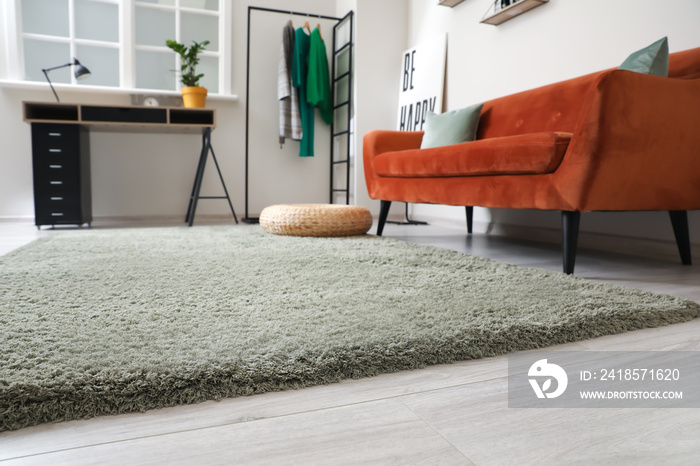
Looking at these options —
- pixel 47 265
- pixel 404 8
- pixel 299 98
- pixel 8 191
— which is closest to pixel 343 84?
pixel 299 98

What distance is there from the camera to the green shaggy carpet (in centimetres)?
65

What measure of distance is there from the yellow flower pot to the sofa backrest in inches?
80.0

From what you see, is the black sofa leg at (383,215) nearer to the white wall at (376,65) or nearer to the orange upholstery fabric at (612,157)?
the orange upholstery fabric at (612,157)

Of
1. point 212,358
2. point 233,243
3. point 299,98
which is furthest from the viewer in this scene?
point 299,98

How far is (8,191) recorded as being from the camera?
11.6 feet

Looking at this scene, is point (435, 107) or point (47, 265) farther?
point (435, 107)

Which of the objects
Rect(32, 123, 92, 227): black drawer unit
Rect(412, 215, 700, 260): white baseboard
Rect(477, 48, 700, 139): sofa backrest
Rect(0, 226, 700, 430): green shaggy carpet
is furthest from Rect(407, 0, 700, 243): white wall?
Rect(32, 123, 92, 227): black drawer unit

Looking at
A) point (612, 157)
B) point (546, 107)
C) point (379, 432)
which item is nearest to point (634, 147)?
point (612, 157)

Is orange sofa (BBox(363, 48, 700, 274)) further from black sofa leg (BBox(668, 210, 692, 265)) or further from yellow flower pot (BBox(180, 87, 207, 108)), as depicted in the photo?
yellow flower pot (BBox(180, 87, 207, 108))

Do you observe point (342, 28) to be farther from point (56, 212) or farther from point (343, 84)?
point (56, 212)

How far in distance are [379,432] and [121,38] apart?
4035 mm

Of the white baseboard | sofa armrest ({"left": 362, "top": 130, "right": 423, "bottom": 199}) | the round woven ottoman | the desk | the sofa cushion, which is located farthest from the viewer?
the desk

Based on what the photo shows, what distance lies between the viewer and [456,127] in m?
2.61

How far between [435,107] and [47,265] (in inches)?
110
